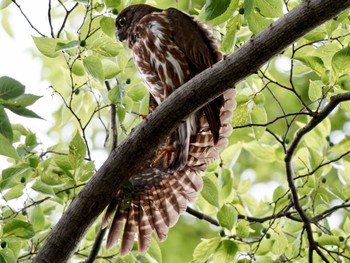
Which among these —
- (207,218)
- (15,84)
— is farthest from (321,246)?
(15,84)

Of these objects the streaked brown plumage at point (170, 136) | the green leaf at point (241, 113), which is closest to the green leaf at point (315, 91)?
the green leaf at point (241, 113)

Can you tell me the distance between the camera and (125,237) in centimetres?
432

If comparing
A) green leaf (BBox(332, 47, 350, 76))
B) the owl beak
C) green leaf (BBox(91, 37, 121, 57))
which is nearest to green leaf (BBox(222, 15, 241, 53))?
green leaf (BBox(332, 47, 350, 76))

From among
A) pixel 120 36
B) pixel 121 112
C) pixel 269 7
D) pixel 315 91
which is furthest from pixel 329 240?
pixel 120 36

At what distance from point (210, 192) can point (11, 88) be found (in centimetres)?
175

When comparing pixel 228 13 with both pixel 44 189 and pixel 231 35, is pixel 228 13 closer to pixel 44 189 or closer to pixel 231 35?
pixel 231 35

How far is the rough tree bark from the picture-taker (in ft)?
9.94

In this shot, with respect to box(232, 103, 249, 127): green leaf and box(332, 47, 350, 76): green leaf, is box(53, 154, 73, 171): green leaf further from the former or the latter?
box(332, 47, 350, 76): green leaf

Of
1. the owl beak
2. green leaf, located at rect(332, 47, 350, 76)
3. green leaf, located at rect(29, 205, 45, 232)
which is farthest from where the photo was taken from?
the owl beak

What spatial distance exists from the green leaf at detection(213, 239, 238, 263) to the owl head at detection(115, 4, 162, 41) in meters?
1.65

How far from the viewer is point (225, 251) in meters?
3.99

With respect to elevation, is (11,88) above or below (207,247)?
below

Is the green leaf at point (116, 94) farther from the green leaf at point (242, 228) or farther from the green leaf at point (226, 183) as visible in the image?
the green leaf at point (242, 228)

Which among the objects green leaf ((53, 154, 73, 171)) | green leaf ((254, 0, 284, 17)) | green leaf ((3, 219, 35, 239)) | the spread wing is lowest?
green leaf ((3, 219, 35, 239))
